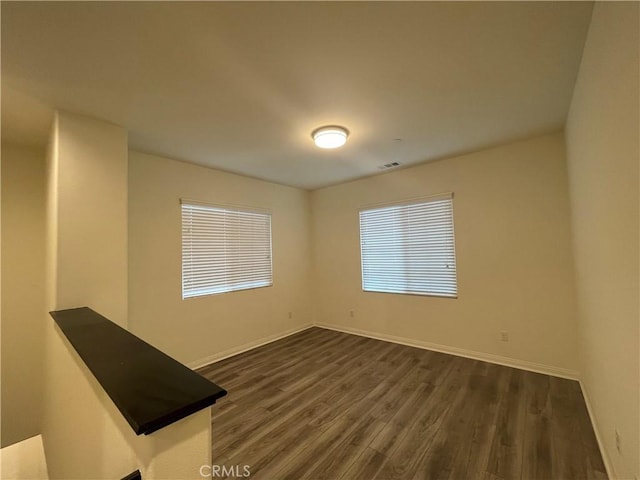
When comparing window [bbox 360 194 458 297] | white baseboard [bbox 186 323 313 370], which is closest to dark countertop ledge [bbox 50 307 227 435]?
white baseboard [bbox 186 323 313 370]

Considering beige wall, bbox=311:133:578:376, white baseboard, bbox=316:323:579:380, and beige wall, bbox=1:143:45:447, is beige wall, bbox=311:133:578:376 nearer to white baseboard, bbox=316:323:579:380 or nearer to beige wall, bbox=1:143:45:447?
white baseboard, bbox=316:323:579:380

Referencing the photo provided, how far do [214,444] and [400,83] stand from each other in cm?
296

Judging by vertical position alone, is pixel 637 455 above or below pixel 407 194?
below

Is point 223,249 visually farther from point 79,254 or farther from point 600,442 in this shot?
point 600,442

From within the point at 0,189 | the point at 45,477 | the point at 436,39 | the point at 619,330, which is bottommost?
the point at 45,477

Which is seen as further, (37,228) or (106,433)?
(37,228)

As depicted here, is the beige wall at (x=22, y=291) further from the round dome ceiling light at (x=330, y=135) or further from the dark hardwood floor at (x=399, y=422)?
the round dome ceiling light at (x=330, y=135)

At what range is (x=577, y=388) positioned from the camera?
8.25 ft

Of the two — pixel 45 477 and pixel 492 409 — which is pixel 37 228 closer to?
pixel 45 477

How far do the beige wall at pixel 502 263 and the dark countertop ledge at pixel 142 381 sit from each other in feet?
11.2

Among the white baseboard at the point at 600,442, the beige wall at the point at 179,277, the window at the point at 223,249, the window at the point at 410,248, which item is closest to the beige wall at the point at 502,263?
the window at the point at 410,248

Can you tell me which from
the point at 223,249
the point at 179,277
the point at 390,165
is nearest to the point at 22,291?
the point at 179,277

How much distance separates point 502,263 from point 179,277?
12.9 feet

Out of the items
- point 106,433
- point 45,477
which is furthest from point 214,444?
point 45,477
